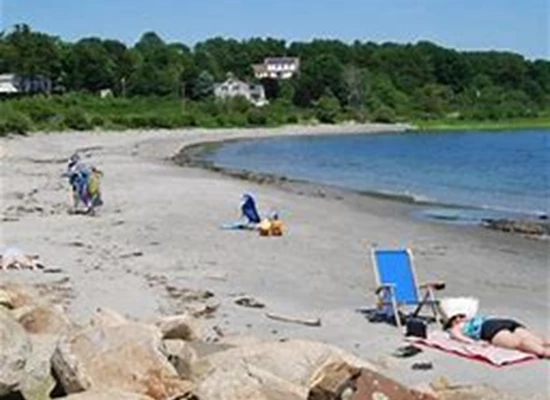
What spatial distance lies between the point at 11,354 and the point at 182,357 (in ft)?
4.81

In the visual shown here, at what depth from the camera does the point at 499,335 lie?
10.2 m

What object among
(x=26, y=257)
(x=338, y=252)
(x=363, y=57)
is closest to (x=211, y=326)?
(x=26, y=257)

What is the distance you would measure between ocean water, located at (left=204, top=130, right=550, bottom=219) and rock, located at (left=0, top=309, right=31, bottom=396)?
21842 mm

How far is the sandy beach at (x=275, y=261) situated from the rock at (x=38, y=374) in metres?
3.02

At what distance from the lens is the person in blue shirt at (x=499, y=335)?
993 cm

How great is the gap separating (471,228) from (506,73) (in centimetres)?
15000

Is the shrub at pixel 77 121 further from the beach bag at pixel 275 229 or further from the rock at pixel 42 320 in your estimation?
the rock at pixel 42 320

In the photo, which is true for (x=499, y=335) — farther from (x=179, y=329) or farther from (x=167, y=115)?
(x=167, y=115)

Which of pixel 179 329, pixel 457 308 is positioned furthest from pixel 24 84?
pixel 179 329

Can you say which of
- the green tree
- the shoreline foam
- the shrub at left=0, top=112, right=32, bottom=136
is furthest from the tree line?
the shoreline foam

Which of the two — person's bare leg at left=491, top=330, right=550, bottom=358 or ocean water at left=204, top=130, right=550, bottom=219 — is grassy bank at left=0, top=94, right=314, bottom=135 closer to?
ocean water at left=204, top=130, right=550, bottom=219

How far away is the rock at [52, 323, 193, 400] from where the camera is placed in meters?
7.40

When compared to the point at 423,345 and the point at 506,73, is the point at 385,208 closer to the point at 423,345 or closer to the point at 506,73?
the point at 423,345

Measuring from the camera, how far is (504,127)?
139625mm
